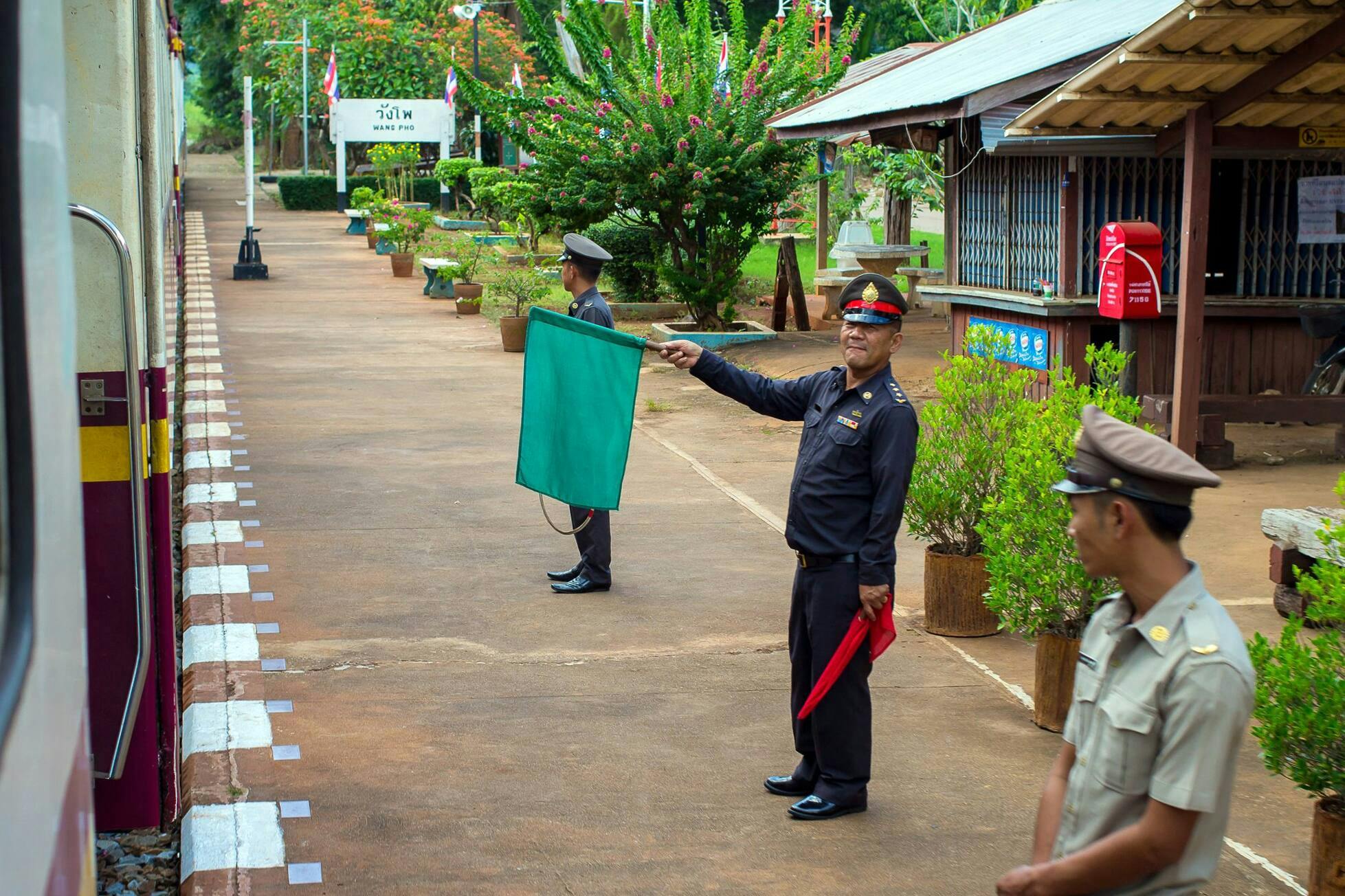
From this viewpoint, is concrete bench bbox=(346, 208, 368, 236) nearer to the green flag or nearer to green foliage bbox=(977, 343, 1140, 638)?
the green flag

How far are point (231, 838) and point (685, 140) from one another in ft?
41.1

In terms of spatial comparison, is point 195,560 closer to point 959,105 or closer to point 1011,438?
point 1011,438

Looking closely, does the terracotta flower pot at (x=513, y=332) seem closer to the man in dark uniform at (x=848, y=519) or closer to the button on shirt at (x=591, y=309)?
the button on shirt at (x=591, y=309)

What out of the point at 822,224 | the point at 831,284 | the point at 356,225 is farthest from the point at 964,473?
the point at 356,225

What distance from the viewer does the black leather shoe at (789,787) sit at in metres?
4.88

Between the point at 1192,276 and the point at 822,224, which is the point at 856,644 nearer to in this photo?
the point at 1192,276

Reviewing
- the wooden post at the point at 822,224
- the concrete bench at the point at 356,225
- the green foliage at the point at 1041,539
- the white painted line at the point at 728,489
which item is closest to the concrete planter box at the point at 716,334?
the wooden post at the point at 822,224

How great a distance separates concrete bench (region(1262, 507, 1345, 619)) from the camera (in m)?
6.62

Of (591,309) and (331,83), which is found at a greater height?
(331,83)

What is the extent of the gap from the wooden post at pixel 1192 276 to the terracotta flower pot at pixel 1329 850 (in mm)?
6357

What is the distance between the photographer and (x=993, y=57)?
12.9 metres

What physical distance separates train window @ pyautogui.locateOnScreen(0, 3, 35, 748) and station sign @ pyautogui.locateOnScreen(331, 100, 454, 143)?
36790 mm

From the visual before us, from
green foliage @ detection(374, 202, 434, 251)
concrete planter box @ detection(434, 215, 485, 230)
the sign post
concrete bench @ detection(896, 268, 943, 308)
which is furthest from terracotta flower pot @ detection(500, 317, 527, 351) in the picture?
the sign post

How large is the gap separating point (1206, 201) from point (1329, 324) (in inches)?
74.9
